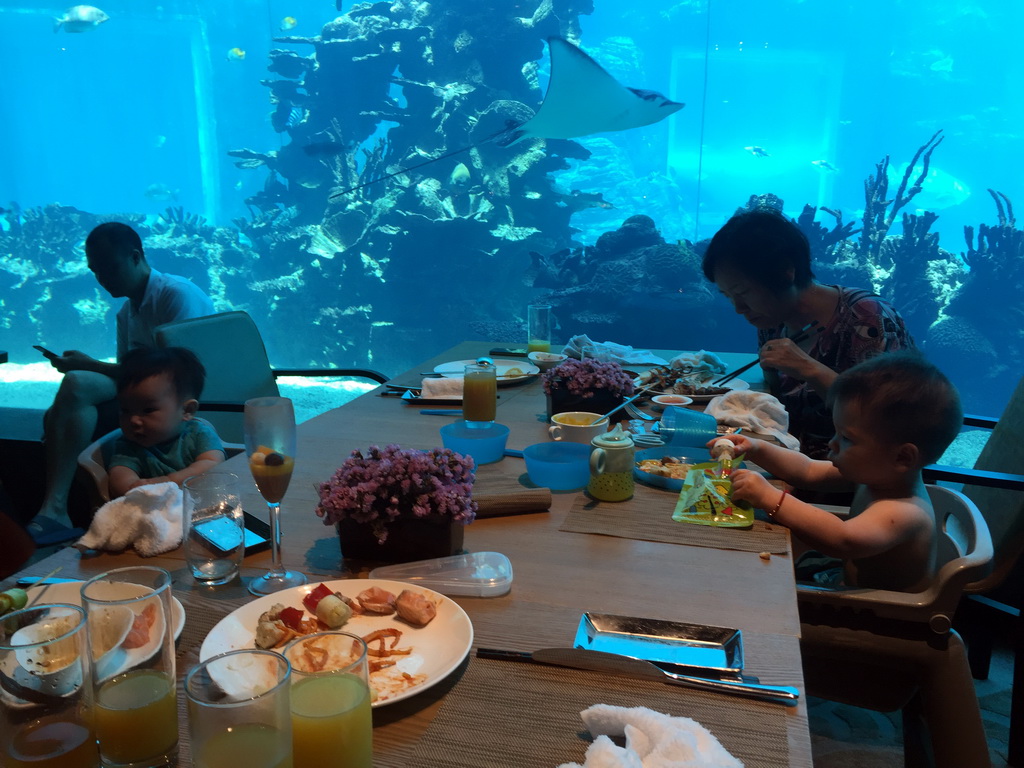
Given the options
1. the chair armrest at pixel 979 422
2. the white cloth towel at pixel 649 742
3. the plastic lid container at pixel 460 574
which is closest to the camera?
the white cloth towel at pixel 649 742

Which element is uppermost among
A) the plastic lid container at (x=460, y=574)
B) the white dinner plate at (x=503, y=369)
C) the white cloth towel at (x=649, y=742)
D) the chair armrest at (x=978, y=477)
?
the white cloth towel at (x=649, y=742)

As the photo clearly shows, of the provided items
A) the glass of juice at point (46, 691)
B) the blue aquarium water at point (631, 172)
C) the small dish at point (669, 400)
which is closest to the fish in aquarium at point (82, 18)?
the blue aquarium water at point (631, 172)

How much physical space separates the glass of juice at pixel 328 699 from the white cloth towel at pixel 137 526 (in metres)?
0.69

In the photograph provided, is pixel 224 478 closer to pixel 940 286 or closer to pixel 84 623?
pixel 84 623

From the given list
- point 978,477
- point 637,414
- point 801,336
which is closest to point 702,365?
point 801,336

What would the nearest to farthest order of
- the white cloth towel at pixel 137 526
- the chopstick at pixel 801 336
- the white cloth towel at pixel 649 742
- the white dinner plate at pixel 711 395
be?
1. the white cloth towel at pixel 649 742
2. the white cloth towel at pixel 137 526
3. the white dinner plate at pixel 711 395
4. the chopstick at pixel 801 336

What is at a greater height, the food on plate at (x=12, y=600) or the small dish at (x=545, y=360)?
the food on plate at (x=12, y=600)

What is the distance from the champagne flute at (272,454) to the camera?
3.46 ft

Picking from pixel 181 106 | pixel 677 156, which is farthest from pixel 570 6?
pixel 181 106

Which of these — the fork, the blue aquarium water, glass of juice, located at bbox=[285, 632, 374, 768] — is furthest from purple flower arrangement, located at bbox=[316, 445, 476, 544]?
the blue aquarium water

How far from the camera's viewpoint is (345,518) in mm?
1110

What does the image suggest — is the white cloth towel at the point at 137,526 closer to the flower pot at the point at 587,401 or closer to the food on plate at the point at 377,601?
the food on plate at the point at 377,601

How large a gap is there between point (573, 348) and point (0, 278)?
28.0 meters

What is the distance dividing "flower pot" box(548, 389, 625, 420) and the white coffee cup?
194mm
